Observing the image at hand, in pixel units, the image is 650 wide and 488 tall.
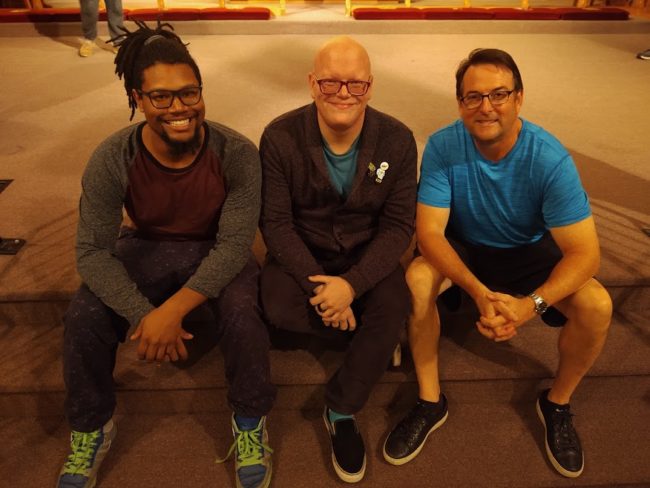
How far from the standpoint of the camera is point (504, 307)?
5.63ft

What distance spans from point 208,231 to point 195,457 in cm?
75

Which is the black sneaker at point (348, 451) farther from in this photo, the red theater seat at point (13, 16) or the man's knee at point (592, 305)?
the red theater seat at point (13, 16)

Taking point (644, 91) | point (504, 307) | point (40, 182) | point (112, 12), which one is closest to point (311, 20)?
point (112, 12)

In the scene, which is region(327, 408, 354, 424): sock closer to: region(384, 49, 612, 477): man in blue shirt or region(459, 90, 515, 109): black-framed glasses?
region(384, 49, 612, 477): man in blue shirt

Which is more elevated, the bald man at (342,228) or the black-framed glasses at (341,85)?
the black-framed glasses at (341,85)

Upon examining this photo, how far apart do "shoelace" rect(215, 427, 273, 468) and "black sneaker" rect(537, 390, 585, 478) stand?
94 cm

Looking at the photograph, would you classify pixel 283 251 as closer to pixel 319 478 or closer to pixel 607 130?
pixel 319 478

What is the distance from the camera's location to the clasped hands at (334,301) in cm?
178

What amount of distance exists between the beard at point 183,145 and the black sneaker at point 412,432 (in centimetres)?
112

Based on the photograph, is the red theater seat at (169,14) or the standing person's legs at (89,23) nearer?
the standing person's legs at (89,23)

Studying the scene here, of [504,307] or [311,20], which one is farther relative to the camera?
[311,20]

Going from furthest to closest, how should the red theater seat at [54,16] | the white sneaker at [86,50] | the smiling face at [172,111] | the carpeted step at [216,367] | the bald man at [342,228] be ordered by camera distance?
the red theater seat at [54,16] → the white sneaker at [86,50] → the carpeted step at [216,367] → the bald man at [342,228] → the smiling face at [172,111]

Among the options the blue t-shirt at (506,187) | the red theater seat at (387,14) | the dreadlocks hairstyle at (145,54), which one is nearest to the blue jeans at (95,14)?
the red theater seat at (387,14)

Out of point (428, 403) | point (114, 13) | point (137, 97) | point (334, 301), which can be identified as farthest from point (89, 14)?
point (428, 403)
